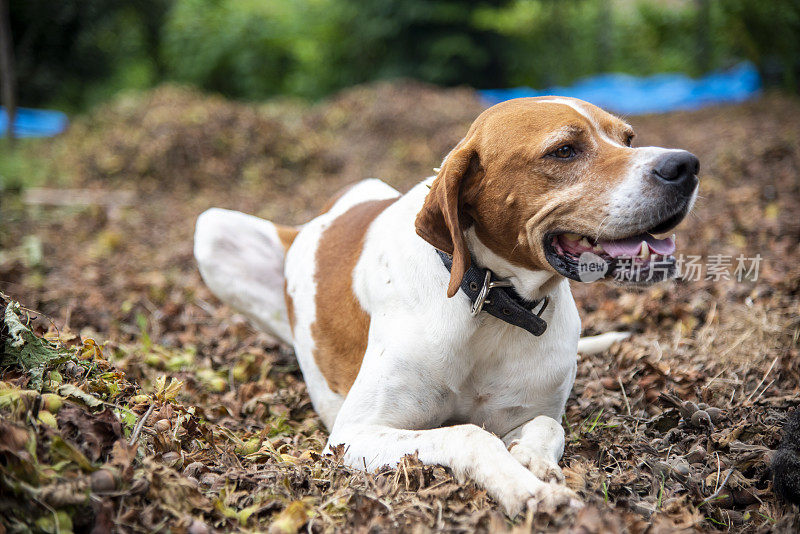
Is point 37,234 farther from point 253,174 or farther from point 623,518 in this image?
point 623,518

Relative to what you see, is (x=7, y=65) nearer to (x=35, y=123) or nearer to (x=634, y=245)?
(x=35, y=123)

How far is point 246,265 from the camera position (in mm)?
4141

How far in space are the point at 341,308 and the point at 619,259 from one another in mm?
1282

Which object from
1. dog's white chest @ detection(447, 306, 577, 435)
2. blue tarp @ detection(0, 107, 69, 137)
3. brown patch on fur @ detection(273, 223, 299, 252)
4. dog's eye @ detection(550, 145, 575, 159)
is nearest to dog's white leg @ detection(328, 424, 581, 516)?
dog's white chest @ detection(447, 306, 577, 435)

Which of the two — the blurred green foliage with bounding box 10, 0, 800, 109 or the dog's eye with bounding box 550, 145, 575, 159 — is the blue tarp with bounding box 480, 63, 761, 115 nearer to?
A: the blurred green foliage with bounding box 10, 0, 800, 109

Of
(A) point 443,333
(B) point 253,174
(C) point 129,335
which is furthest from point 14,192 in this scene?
(A) point 443,333

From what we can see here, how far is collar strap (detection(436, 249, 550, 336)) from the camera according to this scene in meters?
2.60

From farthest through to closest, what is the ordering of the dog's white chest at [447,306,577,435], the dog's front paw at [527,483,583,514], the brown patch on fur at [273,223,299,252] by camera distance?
the brown patch on fur at [273,223,299,252]
the dog's white chest at [447,306,577,435]
the dog's front paw at [527,483,583,514]

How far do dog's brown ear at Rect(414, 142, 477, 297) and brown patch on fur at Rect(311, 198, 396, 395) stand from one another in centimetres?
60

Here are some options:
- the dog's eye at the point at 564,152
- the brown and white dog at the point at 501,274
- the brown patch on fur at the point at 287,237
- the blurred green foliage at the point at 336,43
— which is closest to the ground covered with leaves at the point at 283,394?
the brown and white dog at the point at 501,274

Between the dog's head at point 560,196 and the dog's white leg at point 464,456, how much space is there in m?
0.54

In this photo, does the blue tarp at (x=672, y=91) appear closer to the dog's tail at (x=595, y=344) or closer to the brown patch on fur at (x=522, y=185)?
the dog's tail at (x=595, y=344)

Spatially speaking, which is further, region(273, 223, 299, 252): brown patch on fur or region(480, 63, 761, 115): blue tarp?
region(480, 63, 761, 115): blue tarp

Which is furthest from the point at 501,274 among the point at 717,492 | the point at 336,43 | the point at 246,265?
the point at 336,43
